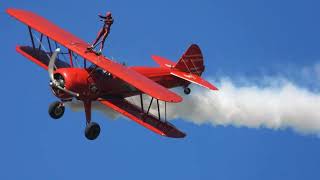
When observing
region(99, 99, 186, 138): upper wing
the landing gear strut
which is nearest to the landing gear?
region(99, 99, 186, 138): upper wing

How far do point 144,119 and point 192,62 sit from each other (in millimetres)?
6346

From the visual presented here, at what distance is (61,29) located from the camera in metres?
30.4

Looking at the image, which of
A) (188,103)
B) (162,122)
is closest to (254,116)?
(188,103)

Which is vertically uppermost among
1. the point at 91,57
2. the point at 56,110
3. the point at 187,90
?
the point at 187,90

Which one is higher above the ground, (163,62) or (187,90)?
(163,62)

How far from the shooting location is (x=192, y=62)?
33.2 meters

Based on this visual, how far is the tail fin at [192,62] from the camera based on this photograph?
108 feet

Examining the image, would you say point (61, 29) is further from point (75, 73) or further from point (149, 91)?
point (149, 91)

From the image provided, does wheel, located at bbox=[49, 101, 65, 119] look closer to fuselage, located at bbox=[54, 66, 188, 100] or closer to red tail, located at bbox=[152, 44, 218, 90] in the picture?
fuselage, located at bbox=[54, 66, 188, 100]

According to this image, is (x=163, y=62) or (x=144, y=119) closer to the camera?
(x=144, y=119)

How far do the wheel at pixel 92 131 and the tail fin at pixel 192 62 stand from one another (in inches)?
278

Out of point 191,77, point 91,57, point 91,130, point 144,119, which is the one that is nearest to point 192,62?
point 191,77

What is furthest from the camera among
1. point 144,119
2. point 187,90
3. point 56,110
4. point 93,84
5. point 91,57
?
point 187,90

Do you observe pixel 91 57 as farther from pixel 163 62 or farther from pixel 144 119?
pixel 163 62
